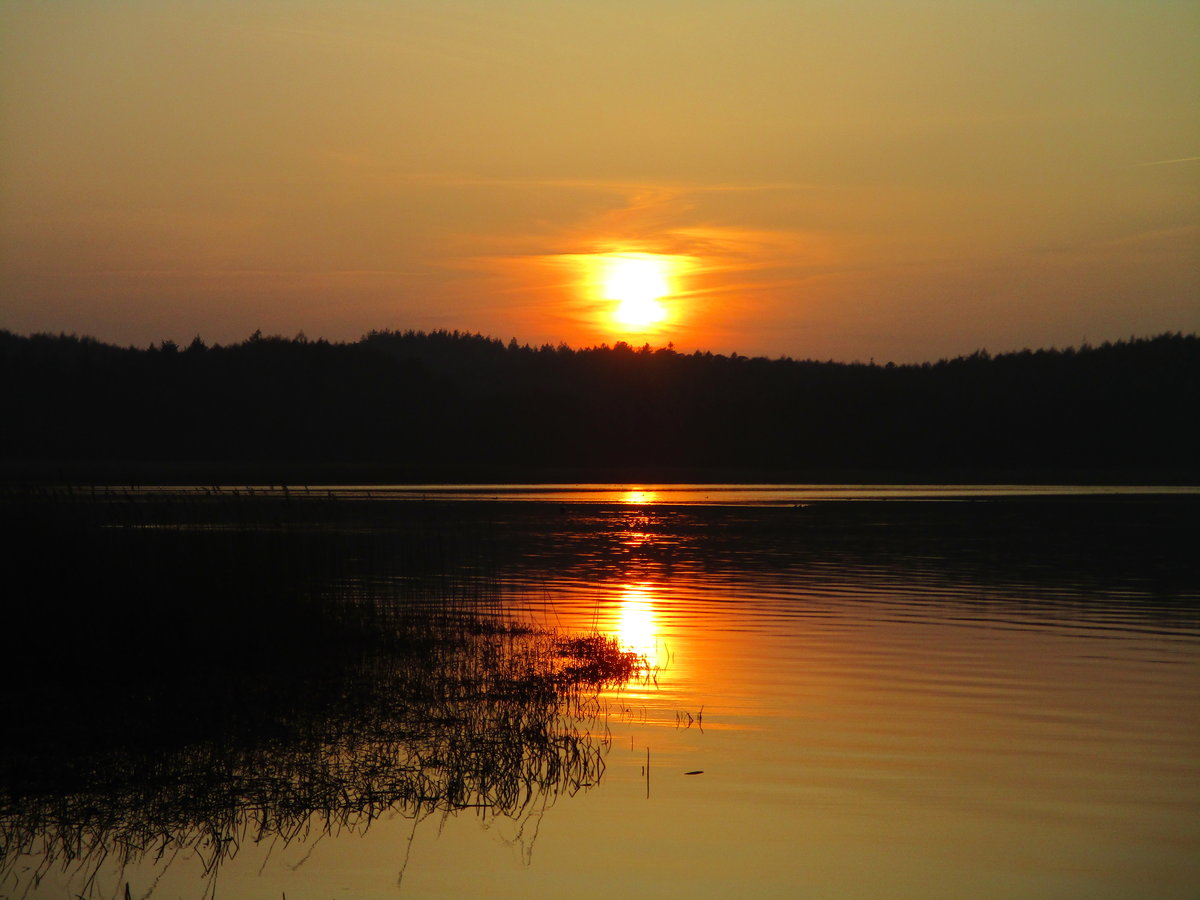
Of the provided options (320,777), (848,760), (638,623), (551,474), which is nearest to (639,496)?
(551,474)

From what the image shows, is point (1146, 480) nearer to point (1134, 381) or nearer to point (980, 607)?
point (1134, 381)

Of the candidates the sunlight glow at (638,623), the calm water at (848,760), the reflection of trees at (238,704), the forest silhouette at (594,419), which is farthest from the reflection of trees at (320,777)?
the forest silhouette at (594,419)

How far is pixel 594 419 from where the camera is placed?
131 metres

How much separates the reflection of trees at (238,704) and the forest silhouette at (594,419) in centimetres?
8110

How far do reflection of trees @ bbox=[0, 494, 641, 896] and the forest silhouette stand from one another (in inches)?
3193

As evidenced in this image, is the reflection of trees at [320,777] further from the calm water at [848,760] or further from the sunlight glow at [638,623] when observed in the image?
the sunlight glow at [638,623]

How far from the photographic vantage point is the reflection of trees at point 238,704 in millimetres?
8617

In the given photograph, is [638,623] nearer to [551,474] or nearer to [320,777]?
[320,777]

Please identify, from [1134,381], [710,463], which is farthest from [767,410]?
[1134,381]

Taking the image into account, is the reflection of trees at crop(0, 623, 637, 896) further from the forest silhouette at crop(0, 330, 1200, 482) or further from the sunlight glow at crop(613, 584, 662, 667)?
the forest silhouette at crop(0, 330, 1200, 482)

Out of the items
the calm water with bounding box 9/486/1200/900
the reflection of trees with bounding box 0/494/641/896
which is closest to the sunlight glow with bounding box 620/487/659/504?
the calm water with bounding box 9/486/1200/900

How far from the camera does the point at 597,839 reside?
8695 mm

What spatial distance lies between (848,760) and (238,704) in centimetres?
573

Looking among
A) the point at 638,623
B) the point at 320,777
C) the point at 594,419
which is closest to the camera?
the point at 320,777
